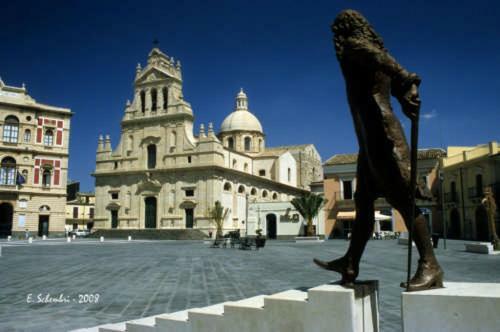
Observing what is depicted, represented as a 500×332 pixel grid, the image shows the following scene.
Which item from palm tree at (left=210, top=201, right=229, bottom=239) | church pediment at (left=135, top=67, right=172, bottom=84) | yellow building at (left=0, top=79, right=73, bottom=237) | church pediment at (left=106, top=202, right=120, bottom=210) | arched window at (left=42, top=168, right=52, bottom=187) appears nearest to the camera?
palm tree at (left=210, top=201, right=229, bottom=239)

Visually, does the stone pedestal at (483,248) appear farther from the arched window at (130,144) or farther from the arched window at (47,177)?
the arched window at (47,177)

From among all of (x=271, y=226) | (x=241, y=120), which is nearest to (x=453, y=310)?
(x=271, y=226)

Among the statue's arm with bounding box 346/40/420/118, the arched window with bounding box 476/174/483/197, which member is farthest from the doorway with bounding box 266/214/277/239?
the statue's arm with bounding box 346/40/420/118

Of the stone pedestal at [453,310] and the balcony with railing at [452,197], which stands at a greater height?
the balcony with railing at [452,197]

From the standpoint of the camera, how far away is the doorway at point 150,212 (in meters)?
45.9

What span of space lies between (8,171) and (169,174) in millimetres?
16919

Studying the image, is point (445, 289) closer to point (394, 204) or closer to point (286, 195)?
point (394, 204)

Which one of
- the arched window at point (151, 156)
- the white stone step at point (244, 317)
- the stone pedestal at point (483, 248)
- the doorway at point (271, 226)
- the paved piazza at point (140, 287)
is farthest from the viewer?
the arched window at point (151, 156)

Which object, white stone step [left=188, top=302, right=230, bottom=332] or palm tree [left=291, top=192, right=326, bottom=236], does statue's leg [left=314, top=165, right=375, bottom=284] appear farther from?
palm tree [left=291, top=192, right=326, bottom=236]

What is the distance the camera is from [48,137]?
159 feet

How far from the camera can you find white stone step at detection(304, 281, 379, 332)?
2.84 m

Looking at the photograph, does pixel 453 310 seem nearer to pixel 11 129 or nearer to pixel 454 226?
pixel 454 226

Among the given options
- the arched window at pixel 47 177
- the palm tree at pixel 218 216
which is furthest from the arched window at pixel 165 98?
the arched window at pixel 47 177

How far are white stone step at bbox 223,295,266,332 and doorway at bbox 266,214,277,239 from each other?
41.4 metres
